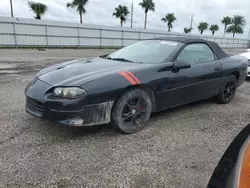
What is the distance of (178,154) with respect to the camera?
2.67m

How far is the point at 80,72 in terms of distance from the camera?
306 cm

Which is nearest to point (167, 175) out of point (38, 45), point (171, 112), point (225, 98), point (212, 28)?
point (171, 112)

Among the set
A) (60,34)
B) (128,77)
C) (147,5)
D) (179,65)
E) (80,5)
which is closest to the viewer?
(128,77)

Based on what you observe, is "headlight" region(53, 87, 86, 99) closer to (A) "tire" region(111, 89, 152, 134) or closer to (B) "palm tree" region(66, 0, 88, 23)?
(A) "tire" region(111, 89, 152, 134)

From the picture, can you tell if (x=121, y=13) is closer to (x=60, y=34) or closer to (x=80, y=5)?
(x=80, y=5)

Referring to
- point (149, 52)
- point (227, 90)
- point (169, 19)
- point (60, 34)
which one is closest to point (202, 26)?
point (169, 19)

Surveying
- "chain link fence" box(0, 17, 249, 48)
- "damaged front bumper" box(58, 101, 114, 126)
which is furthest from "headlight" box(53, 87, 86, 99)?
"chain link fence" box(0, 17, 249, 48)

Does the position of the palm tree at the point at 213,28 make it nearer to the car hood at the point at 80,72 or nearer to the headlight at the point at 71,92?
the car hood at the point at 80,72

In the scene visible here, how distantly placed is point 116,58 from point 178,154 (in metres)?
1.96

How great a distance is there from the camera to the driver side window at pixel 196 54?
3.67 meters

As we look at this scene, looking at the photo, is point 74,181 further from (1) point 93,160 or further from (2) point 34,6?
(2) point 34,6

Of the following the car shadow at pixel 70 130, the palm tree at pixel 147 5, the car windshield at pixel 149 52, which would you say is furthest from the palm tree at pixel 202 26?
the car shadow at pixel 70 130

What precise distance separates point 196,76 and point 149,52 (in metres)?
0.89

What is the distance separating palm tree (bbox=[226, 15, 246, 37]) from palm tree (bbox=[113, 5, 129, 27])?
1230 inches
